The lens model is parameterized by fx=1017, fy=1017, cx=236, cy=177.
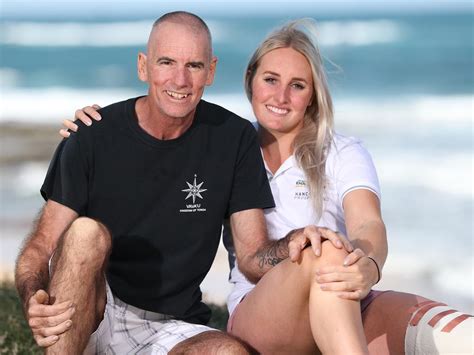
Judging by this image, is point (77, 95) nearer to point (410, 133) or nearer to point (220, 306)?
point (410, 133)

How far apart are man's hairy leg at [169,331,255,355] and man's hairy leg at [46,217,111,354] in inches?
14.7

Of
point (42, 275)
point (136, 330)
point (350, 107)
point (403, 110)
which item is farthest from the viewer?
point (350, 107)

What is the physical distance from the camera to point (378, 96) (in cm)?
1836

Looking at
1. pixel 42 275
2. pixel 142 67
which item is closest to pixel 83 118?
pixel 142 67

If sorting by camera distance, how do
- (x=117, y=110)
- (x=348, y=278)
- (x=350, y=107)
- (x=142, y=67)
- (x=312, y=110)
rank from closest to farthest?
(x=348, y=278), (x=117, y=110), (x=142, y=67), (x=312, y=110), (x=350, y=107)

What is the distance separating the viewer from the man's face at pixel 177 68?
3896 millimetres

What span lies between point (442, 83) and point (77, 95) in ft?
24.1

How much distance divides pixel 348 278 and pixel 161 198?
861mm

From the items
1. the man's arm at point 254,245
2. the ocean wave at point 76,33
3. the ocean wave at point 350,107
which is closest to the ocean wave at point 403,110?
the ocean wave at point 350,107

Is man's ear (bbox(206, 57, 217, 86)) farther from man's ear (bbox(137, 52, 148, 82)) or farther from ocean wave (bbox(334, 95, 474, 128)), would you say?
ocean wave (bbox(334, 95, 474, 128))

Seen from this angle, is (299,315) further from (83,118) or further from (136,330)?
(83,118)

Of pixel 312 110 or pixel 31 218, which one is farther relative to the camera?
pixel 31 218

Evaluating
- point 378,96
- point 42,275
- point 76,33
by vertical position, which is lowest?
point 42,275

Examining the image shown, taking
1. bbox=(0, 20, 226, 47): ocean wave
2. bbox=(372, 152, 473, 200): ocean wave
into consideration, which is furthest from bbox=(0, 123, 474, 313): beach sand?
bbox=(0, 20, 226, 47): ocean wave
